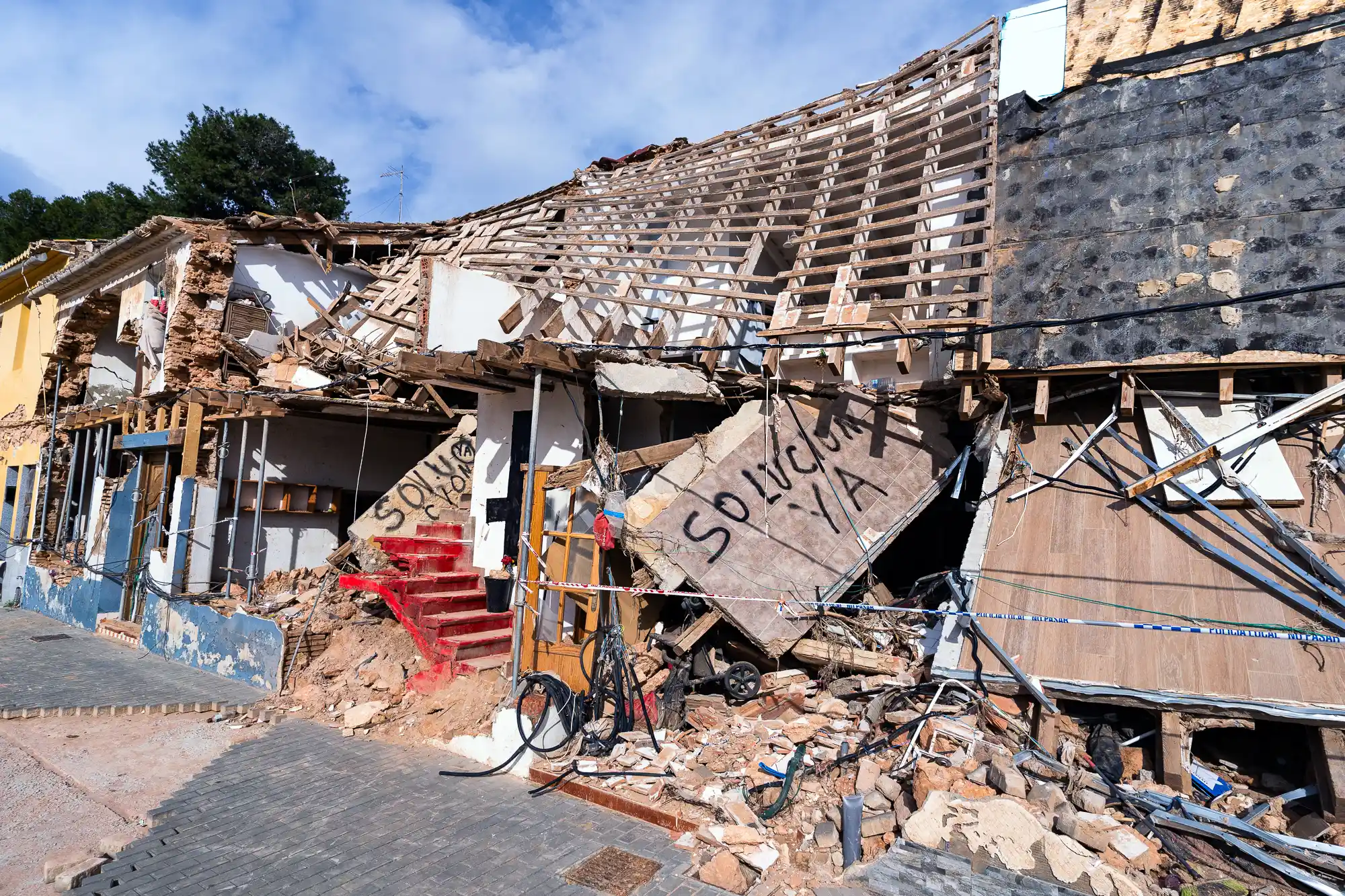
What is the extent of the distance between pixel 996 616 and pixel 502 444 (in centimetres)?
721

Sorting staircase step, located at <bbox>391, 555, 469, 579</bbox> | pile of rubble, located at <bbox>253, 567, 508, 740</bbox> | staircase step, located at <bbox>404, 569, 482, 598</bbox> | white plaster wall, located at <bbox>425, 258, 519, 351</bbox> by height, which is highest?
white plaster wall, located at <bbox>425, 258, 519, 351</bbox>

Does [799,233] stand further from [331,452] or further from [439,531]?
[331,452]

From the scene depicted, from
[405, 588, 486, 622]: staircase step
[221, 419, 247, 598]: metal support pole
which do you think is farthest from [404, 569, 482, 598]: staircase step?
[221, 419, 247, 598]: metal support pole

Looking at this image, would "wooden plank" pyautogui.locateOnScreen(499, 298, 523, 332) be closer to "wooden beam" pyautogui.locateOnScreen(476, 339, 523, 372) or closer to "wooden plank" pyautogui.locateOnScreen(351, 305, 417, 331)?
"wooden beam" pyautogui.locateOnScreen(476, 339, 523, 372)

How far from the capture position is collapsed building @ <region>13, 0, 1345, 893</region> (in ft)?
19.5

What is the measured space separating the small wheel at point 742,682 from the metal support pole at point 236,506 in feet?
32.5

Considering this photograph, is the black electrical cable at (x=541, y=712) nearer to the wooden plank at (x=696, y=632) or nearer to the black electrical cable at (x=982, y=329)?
the wooden plank at (x=696, y=632)

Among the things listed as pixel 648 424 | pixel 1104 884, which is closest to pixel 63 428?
pixel 648 424

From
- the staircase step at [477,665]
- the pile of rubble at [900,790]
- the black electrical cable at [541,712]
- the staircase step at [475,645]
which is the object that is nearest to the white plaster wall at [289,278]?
the staircase step at [475,645]

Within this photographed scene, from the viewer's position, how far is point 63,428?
1955 centimetres

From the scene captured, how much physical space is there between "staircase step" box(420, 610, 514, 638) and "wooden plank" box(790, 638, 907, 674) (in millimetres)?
4335

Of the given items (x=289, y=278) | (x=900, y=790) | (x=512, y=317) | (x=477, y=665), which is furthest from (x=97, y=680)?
(x=900, y=790)

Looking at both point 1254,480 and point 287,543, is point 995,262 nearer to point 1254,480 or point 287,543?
point 1254,480

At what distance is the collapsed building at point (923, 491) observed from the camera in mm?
5957
